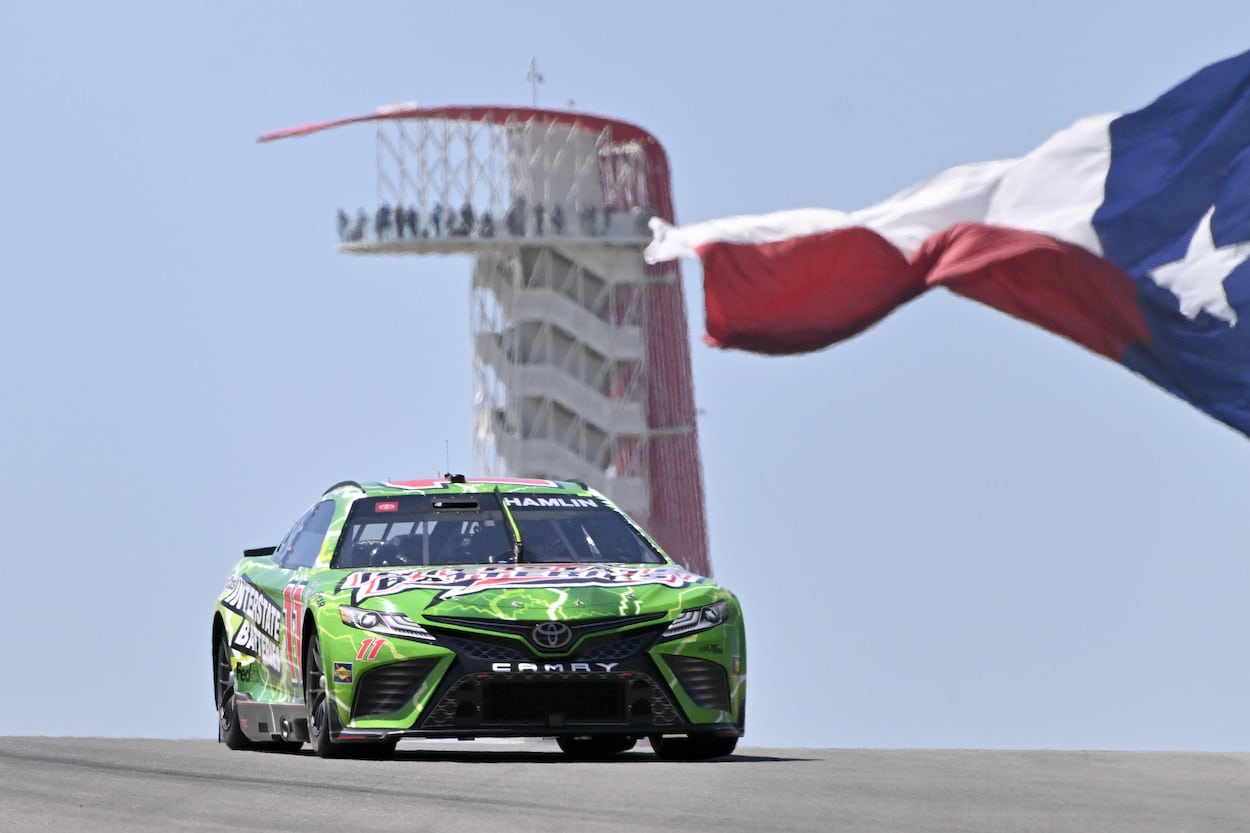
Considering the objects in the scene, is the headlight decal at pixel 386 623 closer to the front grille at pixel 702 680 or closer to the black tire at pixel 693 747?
the front grille at pixel 702 680

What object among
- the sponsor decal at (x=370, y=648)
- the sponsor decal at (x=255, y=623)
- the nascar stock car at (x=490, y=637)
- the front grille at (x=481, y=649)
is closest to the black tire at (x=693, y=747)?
the nascar stock car at (x=490, y=637)

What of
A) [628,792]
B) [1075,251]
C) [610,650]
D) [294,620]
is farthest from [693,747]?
[1075,251]

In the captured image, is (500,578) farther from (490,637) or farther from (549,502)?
(549,502)

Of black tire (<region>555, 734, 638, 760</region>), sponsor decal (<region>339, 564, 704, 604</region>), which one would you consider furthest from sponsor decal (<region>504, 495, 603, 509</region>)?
black tire (<region>555, 734, 638, 760</region>)

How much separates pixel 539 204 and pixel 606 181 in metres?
3.10

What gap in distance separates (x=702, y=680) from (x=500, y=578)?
43.4 inches

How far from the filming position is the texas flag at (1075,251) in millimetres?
28812

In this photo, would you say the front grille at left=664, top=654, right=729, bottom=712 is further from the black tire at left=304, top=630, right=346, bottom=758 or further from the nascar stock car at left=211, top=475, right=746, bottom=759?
the black tire at left=304, top=630, right=346, bottom=758

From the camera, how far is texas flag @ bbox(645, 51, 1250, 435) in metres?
28.8

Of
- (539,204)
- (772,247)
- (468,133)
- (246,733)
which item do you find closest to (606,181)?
Result: (539,204)

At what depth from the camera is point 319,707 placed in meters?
13.3

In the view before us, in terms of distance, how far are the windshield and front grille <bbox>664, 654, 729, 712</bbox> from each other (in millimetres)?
1149

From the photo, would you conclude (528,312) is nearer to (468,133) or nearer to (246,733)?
(468,133)

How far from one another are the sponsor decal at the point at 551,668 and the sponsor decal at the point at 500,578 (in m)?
0.47
